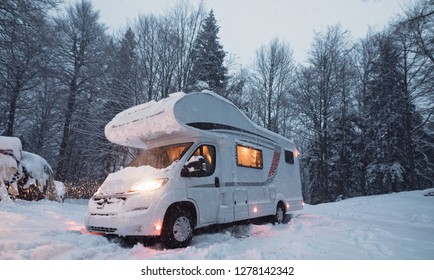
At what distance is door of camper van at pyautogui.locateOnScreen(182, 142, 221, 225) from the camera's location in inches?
206

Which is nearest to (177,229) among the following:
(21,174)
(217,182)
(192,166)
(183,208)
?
(183,208)

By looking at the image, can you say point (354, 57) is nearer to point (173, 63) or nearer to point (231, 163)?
point (173, 63)

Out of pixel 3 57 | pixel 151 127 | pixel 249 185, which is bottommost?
pixel 249 185

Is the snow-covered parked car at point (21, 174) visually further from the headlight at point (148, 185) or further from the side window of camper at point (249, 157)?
the side window of camper at point (249, 157)

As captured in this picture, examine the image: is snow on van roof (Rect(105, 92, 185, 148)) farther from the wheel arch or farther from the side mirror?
the wheel arch

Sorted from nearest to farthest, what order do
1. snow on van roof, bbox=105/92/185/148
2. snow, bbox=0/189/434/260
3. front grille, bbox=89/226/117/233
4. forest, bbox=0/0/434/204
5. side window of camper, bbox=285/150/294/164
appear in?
snow, bbox=0/189/434/260, front grille, bbox=89/226/117/233, snow on van roof, bbox=105/92/185/148, side window of camper, bbox=285/150/294/164, forest, bbox=0/0/434/204

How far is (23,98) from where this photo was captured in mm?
17250

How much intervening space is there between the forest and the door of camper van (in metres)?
9.91

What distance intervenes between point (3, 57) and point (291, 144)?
11.5 metres

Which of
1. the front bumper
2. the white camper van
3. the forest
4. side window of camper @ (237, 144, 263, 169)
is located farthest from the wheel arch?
the forest

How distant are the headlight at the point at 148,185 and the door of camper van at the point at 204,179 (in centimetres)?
50

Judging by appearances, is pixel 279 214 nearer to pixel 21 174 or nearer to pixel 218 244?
pixel 218 244
